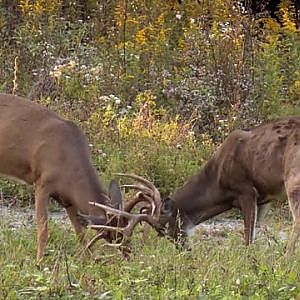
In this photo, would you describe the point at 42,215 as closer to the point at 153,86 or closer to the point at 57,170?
the point at 57,170

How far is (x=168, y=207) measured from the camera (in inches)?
371

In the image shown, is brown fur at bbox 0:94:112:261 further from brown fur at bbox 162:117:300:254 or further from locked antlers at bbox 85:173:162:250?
brown fur at bbox 162:117:300:254

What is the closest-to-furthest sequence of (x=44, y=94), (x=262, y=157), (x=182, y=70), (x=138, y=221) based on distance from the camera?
(x=138, y=221) → (x=262, y=157) → (x=44, y=94) → (x=182, y=70)

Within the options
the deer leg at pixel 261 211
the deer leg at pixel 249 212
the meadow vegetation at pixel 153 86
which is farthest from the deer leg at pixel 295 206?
the deer leg at pixel 261 211

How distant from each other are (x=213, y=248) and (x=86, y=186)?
115 centimetres

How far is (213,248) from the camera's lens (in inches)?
326

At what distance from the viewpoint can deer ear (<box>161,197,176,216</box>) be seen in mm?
9285

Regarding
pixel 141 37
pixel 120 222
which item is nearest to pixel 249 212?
pixel 120 222

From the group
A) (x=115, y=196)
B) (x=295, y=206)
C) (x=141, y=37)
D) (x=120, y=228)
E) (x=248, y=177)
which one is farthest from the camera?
(x=141, y=37)

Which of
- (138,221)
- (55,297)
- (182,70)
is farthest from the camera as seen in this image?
(182,70)

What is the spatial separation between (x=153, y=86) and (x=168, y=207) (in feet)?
15.7

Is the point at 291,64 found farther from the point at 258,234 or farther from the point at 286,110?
the point at 258,234

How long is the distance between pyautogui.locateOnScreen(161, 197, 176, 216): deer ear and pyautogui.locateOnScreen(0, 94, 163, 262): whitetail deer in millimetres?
641

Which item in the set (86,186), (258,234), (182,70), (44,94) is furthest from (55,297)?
(182,70)
